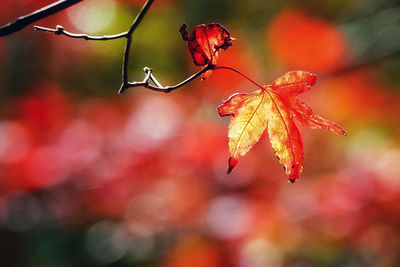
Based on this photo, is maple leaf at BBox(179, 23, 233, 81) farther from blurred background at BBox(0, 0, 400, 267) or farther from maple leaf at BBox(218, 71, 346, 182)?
blurred background at BBox(0, 0, 400, 267)

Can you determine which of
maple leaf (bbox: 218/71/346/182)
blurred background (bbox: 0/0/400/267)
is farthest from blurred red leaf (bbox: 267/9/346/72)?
maple leaf (bbox: 218/71/346/182)

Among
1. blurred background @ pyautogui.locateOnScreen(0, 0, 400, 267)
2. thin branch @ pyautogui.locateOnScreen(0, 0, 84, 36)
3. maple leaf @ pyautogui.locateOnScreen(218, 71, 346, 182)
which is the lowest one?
blurred background @ pyautogui.locateOnScreen(0, 0, 400, 267)

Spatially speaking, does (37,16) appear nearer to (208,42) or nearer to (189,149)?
(208,42)

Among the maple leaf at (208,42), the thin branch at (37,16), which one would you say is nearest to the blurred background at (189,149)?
the maple leaf at (208,42)

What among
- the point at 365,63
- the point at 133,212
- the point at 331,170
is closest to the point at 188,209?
the point at 133,212

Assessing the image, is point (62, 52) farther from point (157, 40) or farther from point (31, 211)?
point (31, 211)

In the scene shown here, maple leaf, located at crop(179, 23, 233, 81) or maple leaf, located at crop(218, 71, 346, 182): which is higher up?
maple leaf, located at crop(179, 23, 233, 81)
